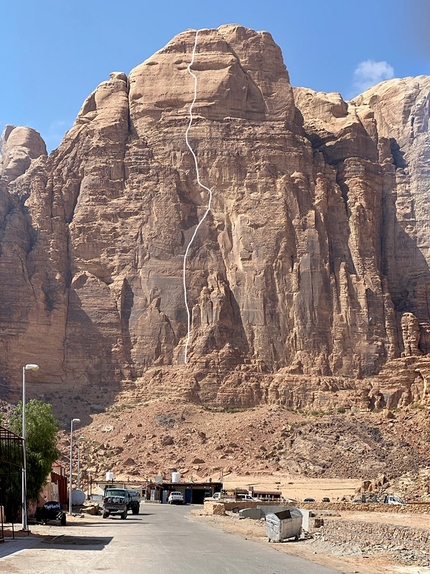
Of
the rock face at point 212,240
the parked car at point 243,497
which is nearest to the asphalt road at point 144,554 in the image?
the parked car at point 243,497

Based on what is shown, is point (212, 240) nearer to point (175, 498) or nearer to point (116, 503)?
point (175, 498)

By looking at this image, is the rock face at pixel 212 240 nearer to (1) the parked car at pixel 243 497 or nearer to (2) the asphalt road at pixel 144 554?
(1) the parked car at pixel 243 497

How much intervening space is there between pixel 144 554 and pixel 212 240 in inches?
3567

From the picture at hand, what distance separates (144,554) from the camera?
97.2 ft

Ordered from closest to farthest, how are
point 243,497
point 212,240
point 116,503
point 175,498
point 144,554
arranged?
1. point 144,554
2. point 116,503
3. point 243,497
4. point 175,498
5. point 212,240

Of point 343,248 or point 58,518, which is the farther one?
point 343,248

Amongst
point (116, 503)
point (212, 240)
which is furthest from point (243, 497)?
point (212, 240)

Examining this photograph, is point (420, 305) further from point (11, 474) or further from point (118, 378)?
point (11, 474)

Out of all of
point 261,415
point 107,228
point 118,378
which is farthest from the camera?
point 107,228

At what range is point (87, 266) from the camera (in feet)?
388

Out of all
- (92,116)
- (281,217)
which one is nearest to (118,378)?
(281,217)

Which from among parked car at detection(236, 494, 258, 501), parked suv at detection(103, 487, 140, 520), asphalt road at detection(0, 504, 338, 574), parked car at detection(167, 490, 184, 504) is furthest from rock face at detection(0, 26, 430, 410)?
asphalt road at detection(0, 504, 338, 574)

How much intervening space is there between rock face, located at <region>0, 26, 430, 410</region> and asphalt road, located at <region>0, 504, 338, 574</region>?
7029 cm

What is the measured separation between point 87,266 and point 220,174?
65.3 ft
